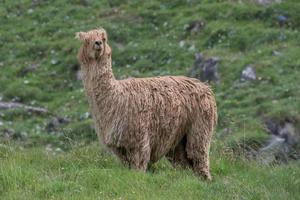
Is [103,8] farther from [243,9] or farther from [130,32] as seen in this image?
[243,9]

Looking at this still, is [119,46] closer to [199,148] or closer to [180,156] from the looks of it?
[180,156]

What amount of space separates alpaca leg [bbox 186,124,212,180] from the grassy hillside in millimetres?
253

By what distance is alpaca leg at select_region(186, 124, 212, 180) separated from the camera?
10.5 metres

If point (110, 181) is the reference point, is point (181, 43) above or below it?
below

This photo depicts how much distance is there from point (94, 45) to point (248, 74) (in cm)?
1170

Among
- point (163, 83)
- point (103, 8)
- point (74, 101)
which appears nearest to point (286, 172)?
point (163, 83)

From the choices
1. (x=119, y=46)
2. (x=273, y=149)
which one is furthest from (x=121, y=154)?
(x=119, y=46)

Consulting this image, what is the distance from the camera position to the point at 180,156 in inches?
425

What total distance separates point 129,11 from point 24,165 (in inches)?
688

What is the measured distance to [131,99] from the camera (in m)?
9.91

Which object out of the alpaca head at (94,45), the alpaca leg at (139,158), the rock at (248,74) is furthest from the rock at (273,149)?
the alpaca head at (94,45)

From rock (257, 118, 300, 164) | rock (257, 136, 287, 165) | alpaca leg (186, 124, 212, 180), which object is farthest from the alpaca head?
rock (257, 118, 300, 164)

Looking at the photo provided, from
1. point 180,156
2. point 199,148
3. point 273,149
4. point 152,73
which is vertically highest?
point 199,148

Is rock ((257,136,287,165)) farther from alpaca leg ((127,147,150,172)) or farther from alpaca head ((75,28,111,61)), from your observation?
alpaca head ((75,28,111,61))
